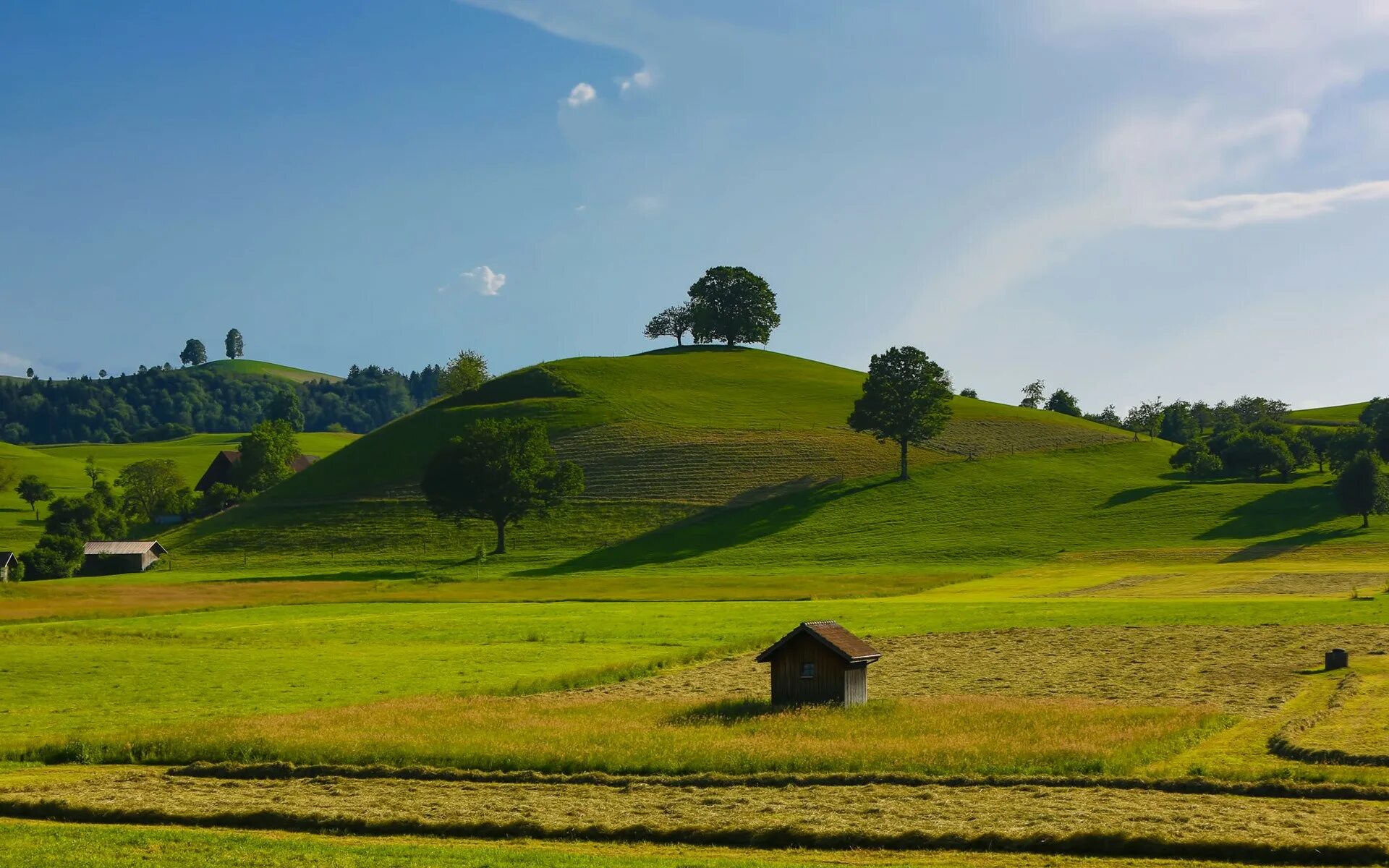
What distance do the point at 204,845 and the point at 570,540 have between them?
102578mm

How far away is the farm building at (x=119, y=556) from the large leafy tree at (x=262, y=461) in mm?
46030

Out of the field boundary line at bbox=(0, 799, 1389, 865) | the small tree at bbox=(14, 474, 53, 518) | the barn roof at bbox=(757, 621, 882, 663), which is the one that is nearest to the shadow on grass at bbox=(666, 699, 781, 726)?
the barn roof at bbox=(757, 621, 882, 663)

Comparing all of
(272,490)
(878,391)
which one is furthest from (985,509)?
(272,490)

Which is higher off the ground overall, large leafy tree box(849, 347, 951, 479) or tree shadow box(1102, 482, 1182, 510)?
large leafy tree box(849, 347, 951, 479)

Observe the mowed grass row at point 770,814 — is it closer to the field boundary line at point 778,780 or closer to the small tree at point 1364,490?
the field boundary line at point 778,780

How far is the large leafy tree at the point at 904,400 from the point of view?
142 m

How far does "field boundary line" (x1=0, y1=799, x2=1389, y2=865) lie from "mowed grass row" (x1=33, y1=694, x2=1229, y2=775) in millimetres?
5709

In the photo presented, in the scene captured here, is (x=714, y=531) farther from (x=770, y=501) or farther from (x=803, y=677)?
(x=803, y=677)

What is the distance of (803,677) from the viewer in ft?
140

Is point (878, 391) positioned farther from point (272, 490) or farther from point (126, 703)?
point (126, 703)

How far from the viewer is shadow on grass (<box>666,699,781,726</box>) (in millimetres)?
38906

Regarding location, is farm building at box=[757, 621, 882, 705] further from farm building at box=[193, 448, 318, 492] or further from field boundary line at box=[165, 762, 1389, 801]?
farm building at box=[193, 448, 318, 492]

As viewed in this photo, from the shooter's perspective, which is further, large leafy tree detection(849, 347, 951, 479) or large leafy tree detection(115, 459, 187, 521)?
large leafy tree detection(115, 459, 187, 521)

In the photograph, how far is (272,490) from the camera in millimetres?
155125
